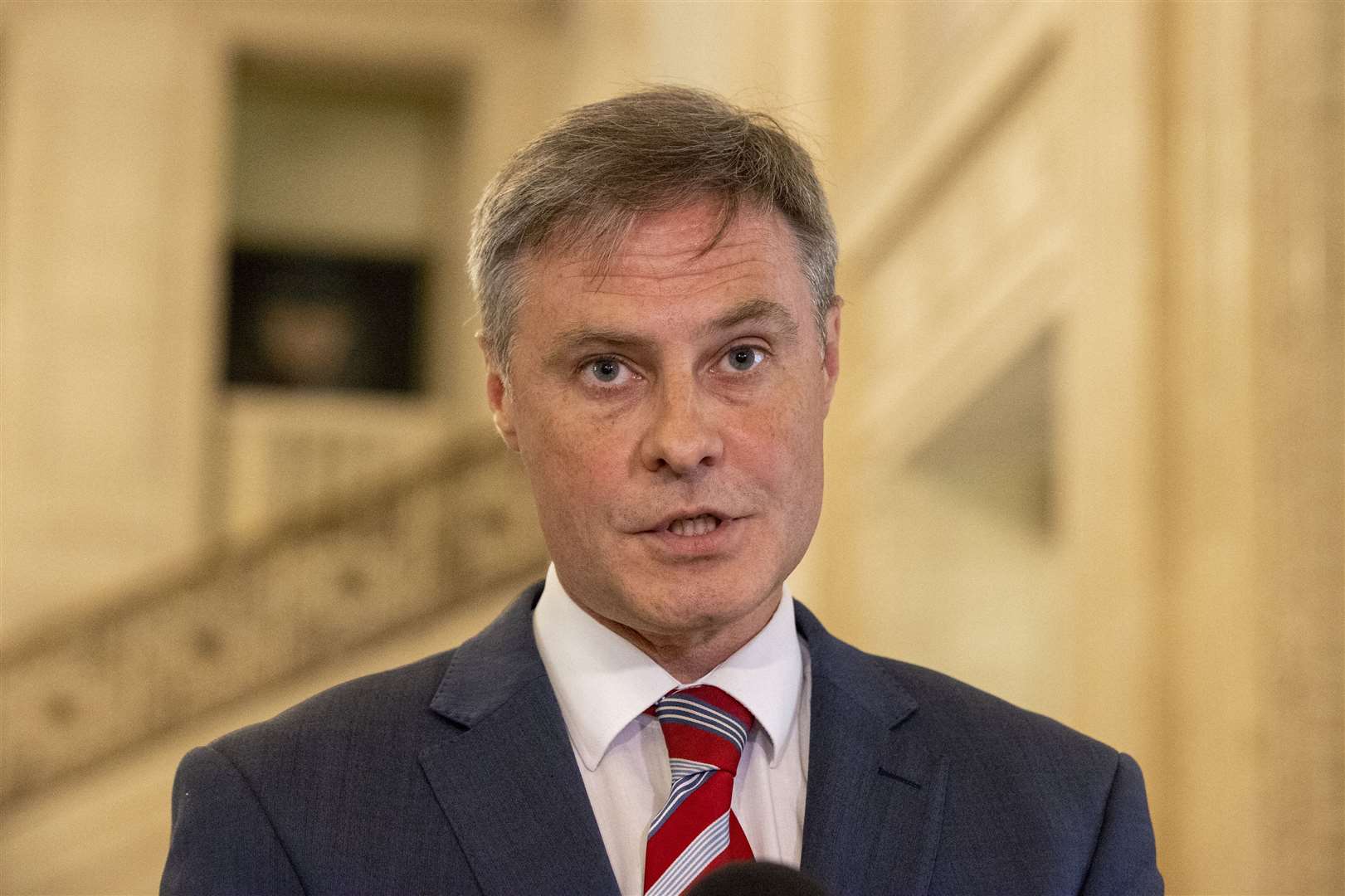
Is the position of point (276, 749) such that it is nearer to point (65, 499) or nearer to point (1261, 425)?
point (1261, 425)

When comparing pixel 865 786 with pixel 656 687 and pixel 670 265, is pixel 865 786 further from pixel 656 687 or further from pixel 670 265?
pixel 670 265

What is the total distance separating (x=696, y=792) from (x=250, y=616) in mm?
8736

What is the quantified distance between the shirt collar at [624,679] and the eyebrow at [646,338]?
12.6 inches

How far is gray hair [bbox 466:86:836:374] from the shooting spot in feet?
5.79

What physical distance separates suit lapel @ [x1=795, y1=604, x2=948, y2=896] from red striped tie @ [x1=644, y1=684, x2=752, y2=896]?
84mm

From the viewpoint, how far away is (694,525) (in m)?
1.69

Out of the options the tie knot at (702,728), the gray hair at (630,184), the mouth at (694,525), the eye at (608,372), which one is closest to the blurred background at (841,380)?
the gray hair at (630,184)

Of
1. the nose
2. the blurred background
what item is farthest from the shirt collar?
the blurred background

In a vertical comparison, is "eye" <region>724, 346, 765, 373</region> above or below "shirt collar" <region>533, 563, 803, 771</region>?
above

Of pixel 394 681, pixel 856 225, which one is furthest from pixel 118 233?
pixel 394 681

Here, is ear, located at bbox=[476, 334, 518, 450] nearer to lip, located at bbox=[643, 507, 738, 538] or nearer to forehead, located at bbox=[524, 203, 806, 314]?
forehead, located at bbox=[524, 203, 806, 314]

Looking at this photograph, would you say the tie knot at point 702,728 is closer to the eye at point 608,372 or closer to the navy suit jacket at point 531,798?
the navy suit jacket at point 531,798

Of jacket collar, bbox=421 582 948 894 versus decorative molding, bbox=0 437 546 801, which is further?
decorative molding, bbox=0 437 546 801

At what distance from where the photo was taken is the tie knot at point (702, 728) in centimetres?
175
